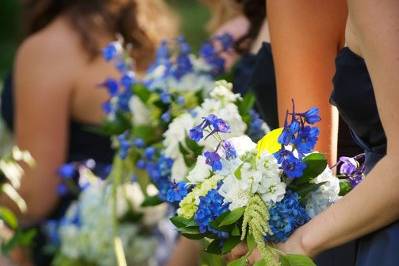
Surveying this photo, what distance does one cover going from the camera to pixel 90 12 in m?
4.49

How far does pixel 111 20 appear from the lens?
14.9ft

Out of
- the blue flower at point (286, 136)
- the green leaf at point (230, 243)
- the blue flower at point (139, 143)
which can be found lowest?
the blue flower at point (139, 143)

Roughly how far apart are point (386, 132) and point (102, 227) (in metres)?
2.26

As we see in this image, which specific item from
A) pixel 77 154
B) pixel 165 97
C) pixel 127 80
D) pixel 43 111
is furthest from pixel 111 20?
pixel 165 97

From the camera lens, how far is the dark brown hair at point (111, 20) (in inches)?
175

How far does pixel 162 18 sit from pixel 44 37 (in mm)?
622

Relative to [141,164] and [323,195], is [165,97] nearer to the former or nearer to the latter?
[141,164]

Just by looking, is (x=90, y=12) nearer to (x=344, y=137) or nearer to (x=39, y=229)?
(x=39, y=229)

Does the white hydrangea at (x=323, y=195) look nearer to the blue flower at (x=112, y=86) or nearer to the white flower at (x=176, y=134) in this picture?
the white flower at (x=176, y=134)

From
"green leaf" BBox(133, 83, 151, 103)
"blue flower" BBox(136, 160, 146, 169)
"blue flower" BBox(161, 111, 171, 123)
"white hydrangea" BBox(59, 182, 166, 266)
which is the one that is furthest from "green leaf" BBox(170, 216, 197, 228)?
"white hydrangea" BBox(59, 182, 166, 266)

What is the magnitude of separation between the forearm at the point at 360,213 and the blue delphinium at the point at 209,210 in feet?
0.55

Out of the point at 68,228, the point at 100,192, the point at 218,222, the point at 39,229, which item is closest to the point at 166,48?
the point at 100,192

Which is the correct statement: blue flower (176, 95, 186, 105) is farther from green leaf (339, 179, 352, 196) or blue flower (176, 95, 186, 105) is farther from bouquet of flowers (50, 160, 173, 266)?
green leaf (339, 179, 352, 196)

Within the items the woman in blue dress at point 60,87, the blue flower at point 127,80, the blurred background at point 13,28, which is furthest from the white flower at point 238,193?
the blurred background at point 13,28
